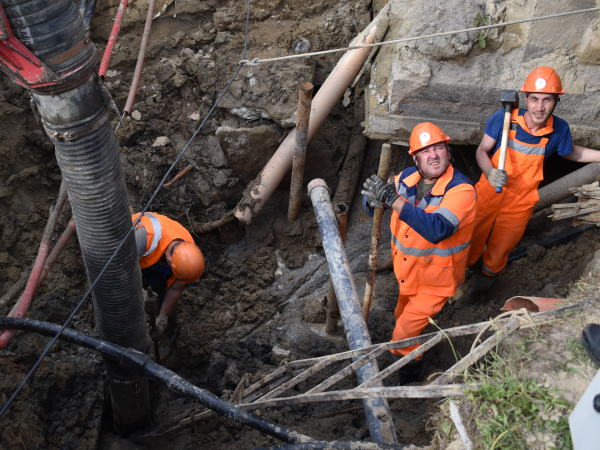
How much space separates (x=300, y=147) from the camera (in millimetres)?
4574

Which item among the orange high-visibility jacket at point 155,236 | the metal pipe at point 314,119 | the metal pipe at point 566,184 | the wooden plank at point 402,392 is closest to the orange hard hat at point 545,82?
the metal pipe at point 566,184

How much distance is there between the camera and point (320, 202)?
3.30 m

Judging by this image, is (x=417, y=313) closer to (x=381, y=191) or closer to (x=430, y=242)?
(x=430, y=242)

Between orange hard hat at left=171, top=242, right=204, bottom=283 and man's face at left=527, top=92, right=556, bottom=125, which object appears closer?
man's face at left=527, top=92, right=556, bottom=125

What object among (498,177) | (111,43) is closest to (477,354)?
(498,177)

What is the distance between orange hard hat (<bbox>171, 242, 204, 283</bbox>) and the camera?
3814 mm

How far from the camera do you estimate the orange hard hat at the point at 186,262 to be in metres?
3.81

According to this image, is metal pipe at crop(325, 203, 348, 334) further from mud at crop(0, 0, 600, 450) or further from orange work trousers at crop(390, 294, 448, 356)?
orange work trousers at crop(390, 294, 448, 356)

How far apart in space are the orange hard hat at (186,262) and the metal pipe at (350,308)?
46.2 inches

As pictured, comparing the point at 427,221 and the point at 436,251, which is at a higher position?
the point at 427,221

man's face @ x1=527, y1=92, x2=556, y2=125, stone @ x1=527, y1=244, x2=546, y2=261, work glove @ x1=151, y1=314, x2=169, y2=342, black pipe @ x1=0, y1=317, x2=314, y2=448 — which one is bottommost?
work glove @ x1=151, y1=314, x2=169, y2=342

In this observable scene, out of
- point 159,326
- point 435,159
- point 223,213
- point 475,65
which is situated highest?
point 475,65

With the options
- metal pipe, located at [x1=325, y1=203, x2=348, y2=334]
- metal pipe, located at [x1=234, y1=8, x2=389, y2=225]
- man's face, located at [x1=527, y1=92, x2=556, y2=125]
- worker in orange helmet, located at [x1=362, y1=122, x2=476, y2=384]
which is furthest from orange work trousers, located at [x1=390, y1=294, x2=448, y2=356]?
metal pipe, located at [x1=234, y1=8, x2=389, y2=225]

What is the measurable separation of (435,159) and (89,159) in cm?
221
